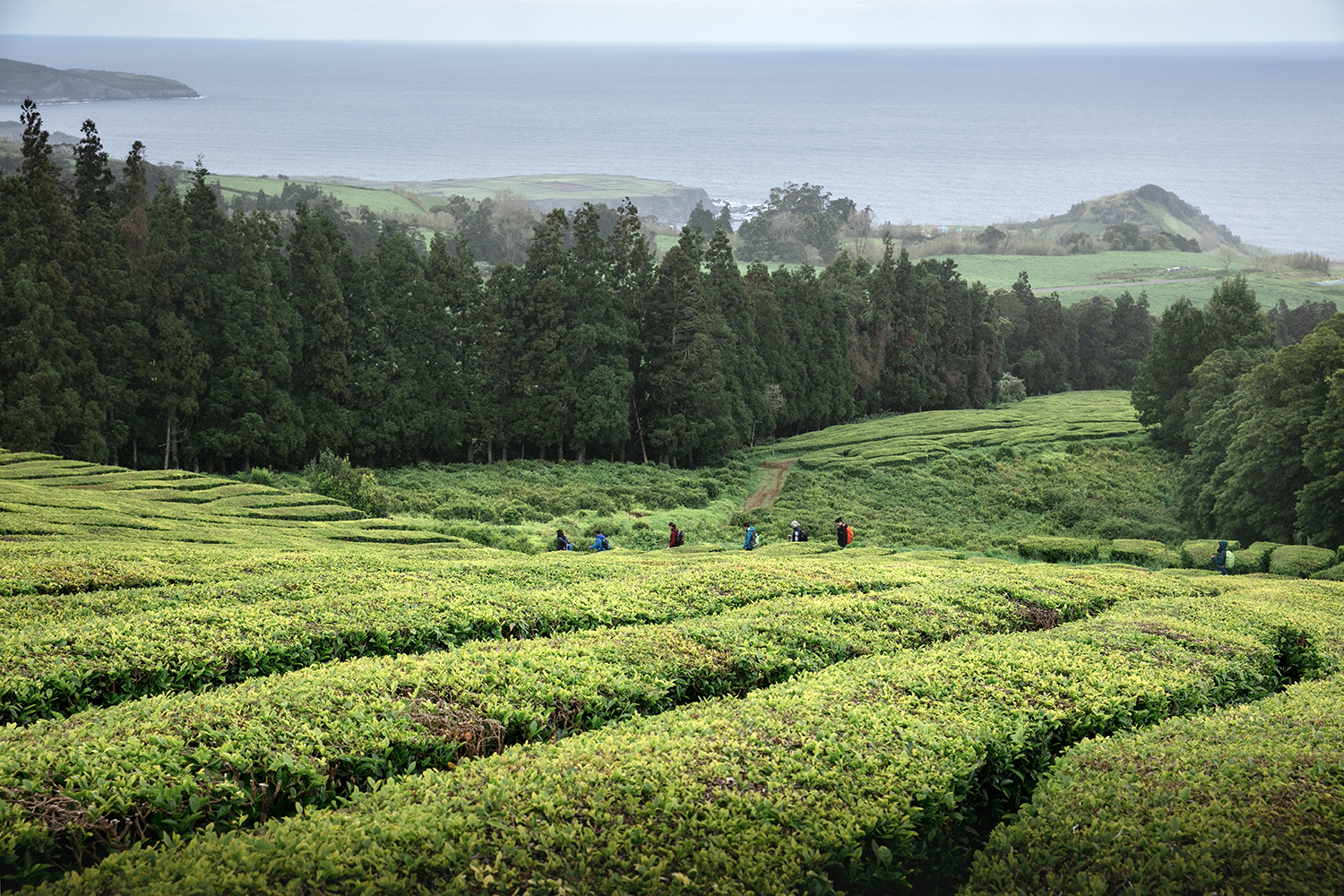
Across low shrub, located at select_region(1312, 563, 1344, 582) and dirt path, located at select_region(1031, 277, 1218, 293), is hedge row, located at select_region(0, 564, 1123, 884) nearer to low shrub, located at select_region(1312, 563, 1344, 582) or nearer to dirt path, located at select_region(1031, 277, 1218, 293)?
low shrub, located at select_region(1312, 563, 1344, 582)

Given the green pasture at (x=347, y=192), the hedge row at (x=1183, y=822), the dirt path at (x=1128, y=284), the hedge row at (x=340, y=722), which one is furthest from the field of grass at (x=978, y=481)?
the green pasture at (x=347, y=192)

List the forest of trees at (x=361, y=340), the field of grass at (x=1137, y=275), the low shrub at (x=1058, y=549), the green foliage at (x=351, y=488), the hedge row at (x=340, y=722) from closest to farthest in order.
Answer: the hedge row at (x=340, y=722) → the low shrub at (x=1058, y=549) → the green foliage at (x=351, y=488) → the forest of trees at (x=361, y=340) → the field of grass at (x=1137, y=275)

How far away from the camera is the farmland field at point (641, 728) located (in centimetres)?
749

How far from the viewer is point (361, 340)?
46875 millimetres

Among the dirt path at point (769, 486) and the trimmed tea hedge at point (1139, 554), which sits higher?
the trimmed tea hedge at point (1139, 554)

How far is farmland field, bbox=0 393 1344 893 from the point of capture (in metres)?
A: 7.49

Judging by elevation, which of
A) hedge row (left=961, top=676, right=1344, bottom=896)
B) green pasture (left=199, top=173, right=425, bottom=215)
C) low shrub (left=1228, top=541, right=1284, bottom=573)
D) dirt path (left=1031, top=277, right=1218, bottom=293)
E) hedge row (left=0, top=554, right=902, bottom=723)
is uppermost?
green pasture (left=199, top=173, right=425, bottom=215)

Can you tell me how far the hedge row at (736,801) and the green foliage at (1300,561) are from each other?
17.0 m

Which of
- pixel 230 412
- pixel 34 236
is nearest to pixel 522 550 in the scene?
pixel 230 412

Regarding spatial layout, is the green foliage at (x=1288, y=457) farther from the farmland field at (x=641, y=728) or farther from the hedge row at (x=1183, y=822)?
the hedge row at (x=1183, y=822)

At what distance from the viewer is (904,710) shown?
34.7 feet

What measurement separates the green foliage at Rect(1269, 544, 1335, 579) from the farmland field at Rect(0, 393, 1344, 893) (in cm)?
757

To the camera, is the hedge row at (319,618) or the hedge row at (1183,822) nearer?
the hedge row at (1183,822)

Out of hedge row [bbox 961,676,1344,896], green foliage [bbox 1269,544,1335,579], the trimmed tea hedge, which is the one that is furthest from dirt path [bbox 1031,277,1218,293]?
hedge row [bbox 961,676,1344,896]
